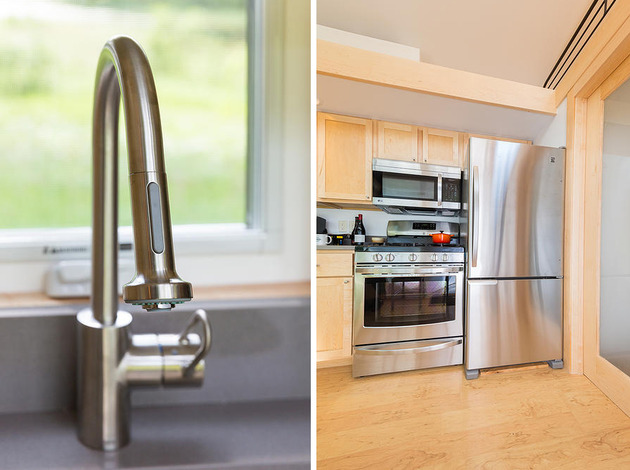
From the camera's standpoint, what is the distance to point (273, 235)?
1.34 feet

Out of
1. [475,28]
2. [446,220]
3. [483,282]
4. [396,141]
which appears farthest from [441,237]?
[475,28]

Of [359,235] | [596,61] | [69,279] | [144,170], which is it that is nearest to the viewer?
[144,170]

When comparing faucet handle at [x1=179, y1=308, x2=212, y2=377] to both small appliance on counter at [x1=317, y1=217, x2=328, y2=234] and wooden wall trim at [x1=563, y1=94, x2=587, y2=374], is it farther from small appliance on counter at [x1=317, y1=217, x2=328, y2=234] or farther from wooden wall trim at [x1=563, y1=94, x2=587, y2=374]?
wooden wall trim at [x1=563, y1=94, x2=587, y2=374]

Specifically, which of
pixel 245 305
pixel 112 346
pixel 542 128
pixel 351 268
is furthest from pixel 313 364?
pixel 542 128

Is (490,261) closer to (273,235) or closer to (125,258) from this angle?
(273,235)

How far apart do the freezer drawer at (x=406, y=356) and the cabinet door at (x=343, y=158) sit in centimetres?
38

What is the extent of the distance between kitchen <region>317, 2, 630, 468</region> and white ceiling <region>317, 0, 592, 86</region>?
1cm

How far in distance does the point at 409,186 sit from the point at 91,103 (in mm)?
653

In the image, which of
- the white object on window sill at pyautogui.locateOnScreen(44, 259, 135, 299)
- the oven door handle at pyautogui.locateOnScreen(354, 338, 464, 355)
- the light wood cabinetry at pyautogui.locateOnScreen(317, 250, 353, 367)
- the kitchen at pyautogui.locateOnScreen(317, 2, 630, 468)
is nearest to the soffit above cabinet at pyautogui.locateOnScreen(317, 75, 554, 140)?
Answer: the kitchen at pyautogui.locateOnScreen(317, 2, 630, 468)

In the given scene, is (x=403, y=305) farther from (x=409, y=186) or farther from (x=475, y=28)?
(x=475, y=28)

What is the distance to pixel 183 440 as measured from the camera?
38cm

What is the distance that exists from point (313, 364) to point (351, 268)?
44cm

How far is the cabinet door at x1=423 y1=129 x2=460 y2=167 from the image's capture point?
0.75 meters

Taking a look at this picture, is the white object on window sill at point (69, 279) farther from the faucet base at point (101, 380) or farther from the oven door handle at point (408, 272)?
the oven door handle at point (408, 272)
